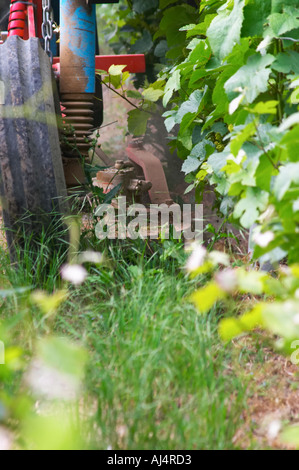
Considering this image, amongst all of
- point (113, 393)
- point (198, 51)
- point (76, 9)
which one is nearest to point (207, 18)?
point (198, 51)

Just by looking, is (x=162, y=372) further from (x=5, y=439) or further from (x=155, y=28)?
(x=155, y=28)

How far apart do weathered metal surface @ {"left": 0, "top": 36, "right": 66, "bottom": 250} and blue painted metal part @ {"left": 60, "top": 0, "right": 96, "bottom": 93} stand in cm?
22

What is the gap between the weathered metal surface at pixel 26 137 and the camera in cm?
183

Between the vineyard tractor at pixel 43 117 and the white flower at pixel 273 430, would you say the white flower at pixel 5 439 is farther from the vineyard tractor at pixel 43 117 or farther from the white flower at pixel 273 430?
the vineyard tractor at pixel 43 117

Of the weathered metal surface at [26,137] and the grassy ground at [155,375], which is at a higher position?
the weathered metal surface at [26,137]

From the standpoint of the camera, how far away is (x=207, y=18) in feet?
6.25

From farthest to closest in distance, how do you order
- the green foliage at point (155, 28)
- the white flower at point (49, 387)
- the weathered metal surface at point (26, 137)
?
the green foliage at point (155, 28) → the weathered metal surface at point (26, 137) → the white flower at point (49, 387)

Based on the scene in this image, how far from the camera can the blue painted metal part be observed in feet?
7.00

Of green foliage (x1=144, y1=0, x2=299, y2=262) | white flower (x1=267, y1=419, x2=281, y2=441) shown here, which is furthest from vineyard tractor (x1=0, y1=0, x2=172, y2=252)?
white flower (x1=267, y1=419, x2=281, y2=441)

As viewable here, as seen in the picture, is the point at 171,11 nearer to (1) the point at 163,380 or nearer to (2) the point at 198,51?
(2) the point at 198,51

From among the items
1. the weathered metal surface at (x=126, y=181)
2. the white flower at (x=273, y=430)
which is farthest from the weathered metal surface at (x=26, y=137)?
the white flower at (x=273, y=430)

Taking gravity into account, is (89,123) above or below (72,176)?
above

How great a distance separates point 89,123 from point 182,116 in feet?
1.36

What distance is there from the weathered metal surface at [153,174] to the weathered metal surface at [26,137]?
0.80m
